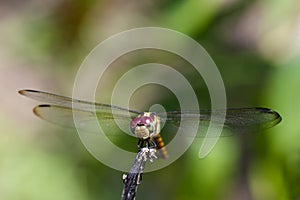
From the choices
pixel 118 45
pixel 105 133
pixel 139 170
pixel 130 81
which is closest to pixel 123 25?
pixel 118 45

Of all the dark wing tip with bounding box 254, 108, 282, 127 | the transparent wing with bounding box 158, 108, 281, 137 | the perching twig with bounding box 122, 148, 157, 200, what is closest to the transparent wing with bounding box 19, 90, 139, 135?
the transparent wing with bounding box 158, 108, 281, 137

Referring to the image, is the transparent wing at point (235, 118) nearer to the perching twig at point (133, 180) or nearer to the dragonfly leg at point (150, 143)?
the dragonfly leg at point (150, 143)

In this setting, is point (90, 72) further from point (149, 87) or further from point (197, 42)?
point (197, 42)

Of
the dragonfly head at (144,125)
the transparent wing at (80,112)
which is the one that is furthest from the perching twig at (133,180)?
the transparent wing at (80,112)

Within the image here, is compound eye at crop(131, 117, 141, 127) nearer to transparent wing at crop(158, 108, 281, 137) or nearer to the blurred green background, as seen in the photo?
transparent wing at crop(158, 108, 281, 137)

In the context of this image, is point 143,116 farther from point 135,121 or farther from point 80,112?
point 80,112

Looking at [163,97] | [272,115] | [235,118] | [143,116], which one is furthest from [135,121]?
[163,97]
